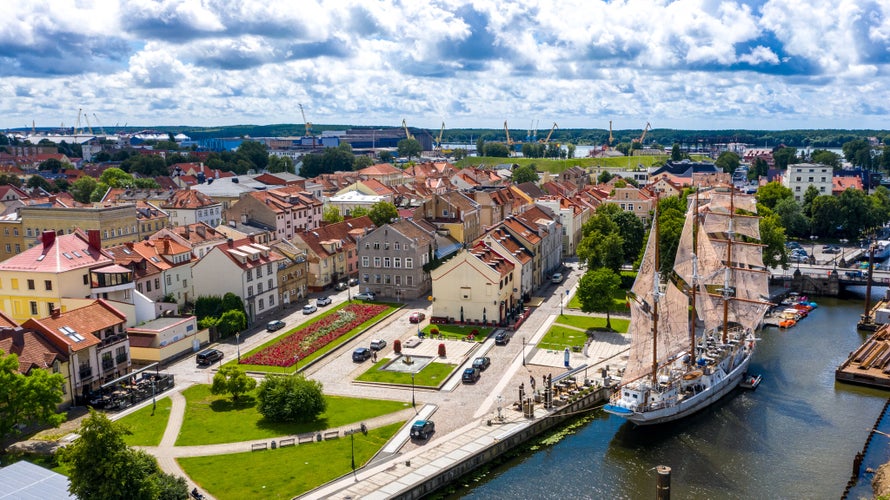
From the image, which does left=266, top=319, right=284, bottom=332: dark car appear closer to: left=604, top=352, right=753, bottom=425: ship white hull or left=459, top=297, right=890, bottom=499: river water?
left=459, top=297, right=890, bottom=499: river water

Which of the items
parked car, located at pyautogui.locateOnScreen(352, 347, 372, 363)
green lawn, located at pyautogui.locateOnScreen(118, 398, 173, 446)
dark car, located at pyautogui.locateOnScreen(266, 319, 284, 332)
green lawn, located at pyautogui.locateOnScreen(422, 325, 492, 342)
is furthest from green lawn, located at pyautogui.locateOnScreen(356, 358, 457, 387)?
dark car, located at pyautogui.locateOnScreen(266, 319, 284, 332)

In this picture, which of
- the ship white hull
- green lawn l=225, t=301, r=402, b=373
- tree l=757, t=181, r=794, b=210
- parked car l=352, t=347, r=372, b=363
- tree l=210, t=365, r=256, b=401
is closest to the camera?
the ship white hull

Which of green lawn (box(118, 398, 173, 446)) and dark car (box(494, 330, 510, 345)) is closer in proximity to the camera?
green lawn (box(118, 398, 173, 446))

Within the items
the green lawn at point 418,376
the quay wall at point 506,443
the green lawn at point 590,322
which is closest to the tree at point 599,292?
the green lawn at point 590,322

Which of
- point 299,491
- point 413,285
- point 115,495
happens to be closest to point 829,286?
point 413,285

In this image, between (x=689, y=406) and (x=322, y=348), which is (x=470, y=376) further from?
(x=689, y=406)

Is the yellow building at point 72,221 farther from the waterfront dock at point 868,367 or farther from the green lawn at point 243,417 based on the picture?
the waterfront dock at point 868,367

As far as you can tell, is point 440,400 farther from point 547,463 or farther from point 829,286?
point 829,286
